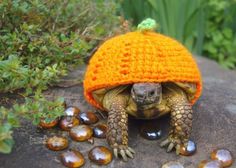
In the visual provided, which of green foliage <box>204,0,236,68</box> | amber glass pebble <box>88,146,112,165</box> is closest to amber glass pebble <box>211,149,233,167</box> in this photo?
amber glass pebble <box>88,146,112,165</box>

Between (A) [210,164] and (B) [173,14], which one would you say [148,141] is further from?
(B) [173,14]

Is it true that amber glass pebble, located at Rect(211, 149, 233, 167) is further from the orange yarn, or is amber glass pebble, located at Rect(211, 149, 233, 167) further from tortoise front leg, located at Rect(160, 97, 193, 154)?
the orange yarn

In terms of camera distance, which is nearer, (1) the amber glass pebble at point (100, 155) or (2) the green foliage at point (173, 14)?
(1) the amber glass pebble at point (100, 155)

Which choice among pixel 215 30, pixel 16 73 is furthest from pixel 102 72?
pixel 215 30

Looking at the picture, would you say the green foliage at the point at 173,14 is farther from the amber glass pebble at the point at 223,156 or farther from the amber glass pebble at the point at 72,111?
the amber glass pebble at the point at 223,156

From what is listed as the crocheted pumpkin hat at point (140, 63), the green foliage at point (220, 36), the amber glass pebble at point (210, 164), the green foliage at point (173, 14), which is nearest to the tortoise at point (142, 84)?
the crocheted pumpkin hat at point (140, 63)

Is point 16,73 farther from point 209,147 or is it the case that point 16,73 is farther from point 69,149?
point 209,147
